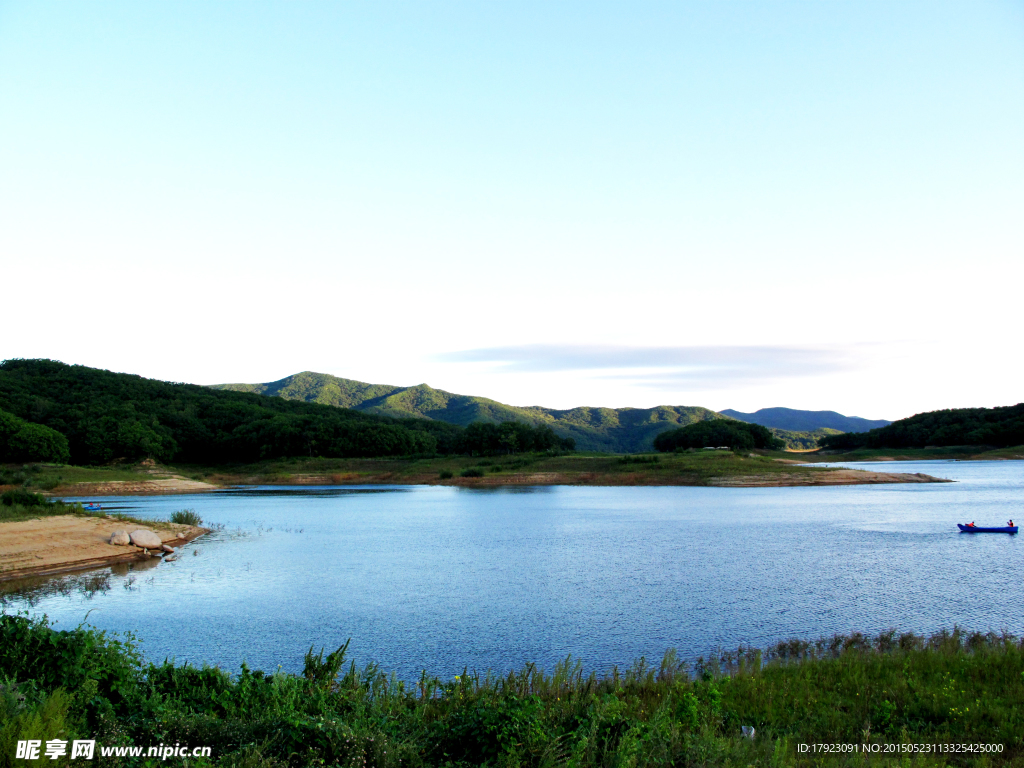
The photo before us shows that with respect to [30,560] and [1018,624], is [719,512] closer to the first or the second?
[1018,624]

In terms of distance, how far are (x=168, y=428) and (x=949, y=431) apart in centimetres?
13902

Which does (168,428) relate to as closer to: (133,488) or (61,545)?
(133,488)

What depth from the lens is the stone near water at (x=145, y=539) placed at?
29.6 m

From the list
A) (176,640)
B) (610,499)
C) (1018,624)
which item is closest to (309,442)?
(610,499)

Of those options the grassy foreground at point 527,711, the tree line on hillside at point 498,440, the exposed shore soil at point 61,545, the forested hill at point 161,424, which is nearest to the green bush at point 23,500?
the exposed shore soil at point 61,545

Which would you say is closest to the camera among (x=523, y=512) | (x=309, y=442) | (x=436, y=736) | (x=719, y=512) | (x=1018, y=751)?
(x=436, y=736)

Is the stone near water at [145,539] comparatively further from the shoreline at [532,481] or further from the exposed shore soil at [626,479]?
the exposed shore soil at [626,479]

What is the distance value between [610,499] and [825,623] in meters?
45.4

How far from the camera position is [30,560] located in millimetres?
24891

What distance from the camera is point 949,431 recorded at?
12938 centimetres

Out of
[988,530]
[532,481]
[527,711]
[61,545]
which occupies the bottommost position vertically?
[532,481]

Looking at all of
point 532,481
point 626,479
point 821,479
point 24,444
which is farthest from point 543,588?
point 24,444

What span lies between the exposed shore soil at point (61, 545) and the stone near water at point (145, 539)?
0.93 ft

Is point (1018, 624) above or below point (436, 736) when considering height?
below
